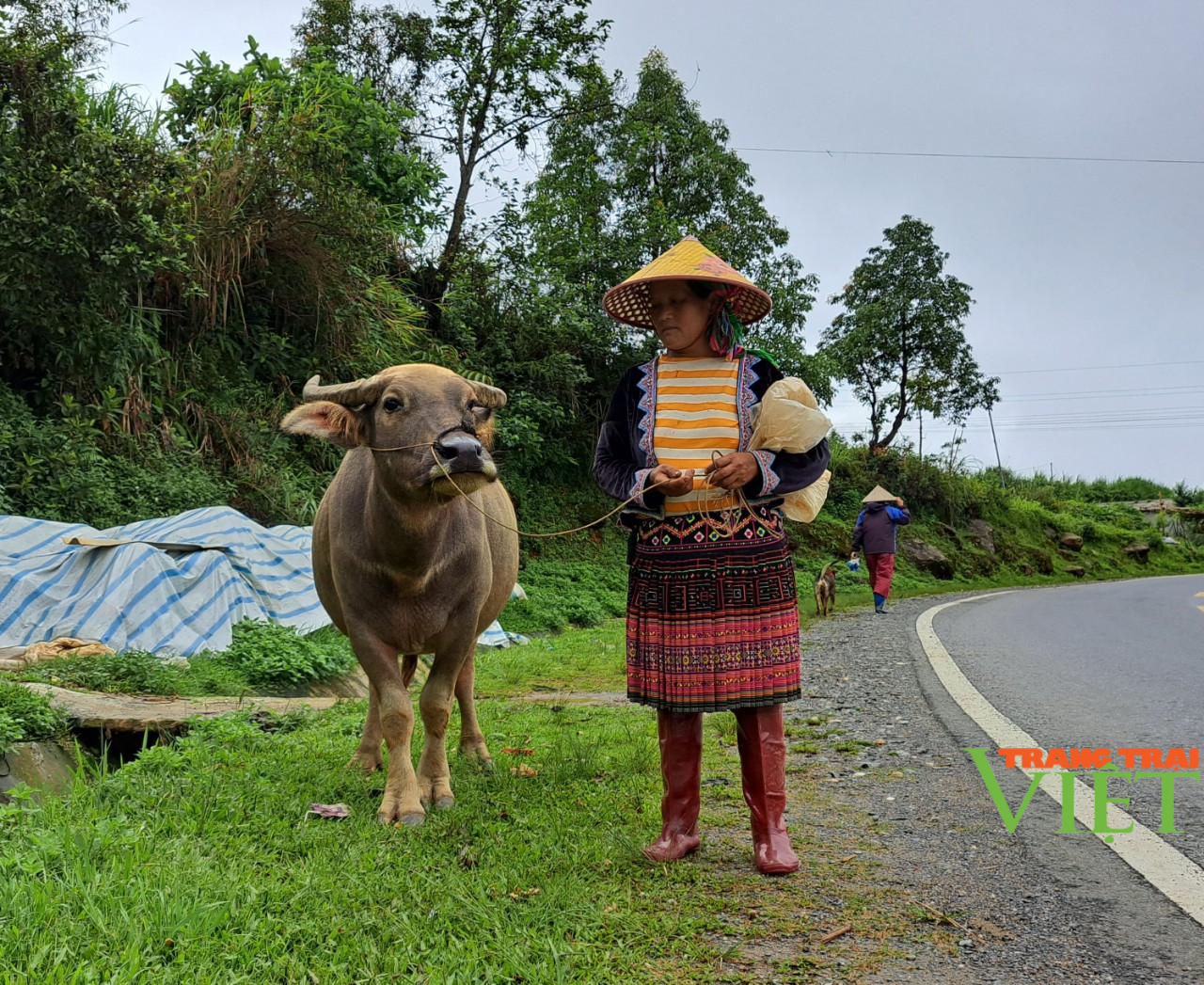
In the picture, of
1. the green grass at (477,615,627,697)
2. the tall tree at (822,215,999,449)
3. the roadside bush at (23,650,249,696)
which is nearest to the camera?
the roadside bush at (23,650,249,696)

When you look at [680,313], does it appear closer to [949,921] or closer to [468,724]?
[949,921]

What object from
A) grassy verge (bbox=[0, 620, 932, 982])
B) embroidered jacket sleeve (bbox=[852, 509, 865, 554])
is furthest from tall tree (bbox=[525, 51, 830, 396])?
grassy verge (bbox=[0, 620, 932, 982])

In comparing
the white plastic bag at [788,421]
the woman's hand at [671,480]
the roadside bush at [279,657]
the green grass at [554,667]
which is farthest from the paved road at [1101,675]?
the roadside bush at [279,657]

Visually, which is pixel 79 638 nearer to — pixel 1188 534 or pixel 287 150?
pixel 287 150

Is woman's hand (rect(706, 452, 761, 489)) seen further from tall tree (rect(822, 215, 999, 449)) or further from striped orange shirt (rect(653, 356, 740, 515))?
tall tree (rect(822, 215, 999, 449))

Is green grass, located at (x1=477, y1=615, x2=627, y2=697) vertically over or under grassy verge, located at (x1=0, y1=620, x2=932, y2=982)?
under

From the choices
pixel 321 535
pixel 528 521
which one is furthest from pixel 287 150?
pixel 321 535

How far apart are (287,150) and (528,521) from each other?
22.1 ft

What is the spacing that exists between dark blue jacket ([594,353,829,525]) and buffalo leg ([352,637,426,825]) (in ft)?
3.86

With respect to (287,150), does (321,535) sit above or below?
below

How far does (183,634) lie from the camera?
6801 millimetres

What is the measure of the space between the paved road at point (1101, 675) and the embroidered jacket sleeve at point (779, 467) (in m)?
1.50

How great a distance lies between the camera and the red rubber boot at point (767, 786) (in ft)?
9.78

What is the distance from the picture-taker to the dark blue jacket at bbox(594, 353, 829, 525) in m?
3.17
